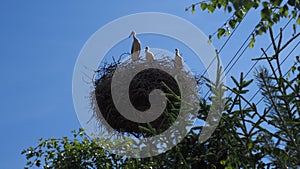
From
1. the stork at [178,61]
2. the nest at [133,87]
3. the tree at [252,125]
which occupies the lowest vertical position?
the tree at [252,125]

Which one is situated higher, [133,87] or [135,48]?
[135,48]

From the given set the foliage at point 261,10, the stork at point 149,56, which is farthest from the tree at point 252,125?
the stork at point 149,56

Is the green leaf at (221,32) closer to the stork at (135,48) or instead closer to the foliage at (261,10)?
the foliage at (261,10)

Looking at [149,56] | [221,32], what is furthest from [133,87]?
[221,32]

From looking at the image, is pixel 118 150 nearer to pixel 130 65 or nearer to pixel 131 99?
pixel 131 99

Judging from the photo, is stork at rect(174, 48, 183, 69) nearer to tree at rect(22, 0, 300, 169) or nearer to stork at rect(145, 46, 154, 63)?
stork at rect(145, 46, 154, 63)

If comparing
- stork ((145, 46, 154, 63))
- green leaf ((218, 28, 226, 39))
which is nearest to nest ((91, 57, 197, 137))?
stork ((145, 46, 154, 63))

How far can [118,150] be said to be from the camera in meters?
3.38

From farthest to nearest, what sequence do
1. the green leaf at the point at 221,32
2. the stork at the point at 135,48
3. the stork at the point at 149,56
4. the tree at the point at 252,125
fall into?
the stork at the point at 135,48
the stork at the point at 149,56
the green leaf at the point at 221,32
the tree at the point at 252,125

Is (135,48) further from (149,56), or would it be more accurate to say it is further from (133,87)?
(133,87)

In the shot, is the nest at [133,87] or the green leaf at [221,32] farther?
the nest at [133,87]

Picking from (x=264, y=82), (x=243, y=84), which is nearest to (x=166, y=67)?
(x=243, y=84)

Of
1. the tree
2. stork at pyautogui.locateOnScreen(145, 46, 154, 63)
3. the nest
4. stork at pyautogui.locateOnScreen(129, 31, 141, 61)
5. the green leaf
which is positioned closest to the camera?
the tree

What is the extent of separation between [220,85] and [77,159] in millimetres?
2060
